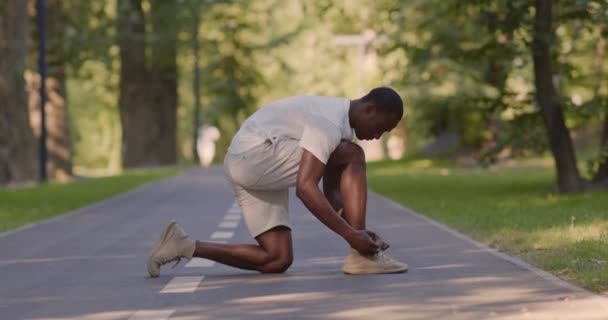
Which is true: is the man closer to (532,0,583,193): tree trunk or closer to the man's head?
the man's head

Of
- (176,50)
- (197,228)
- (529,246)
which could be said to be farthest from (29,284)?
(176,50)

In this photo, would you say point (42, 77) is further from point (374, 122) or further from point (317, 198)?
point (317, 198)

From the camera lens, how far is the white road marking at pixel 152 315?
8195 mm

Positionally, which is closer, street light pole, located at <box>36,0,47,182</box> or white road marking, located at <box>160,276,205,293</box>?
white road marking, located at <box>160,276,205,293</box>

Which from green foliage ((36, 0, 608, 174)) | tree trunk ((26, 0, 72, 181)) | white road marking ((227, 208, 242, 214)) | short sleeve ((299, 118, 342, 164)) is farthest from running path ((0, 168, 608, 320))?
tree trunk ((26, 0, 72, 181))

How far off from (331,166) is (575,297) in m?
2.17

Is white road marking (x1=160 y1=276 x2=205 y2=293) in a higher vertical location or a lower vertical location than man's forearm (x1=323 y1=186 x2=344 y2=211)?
lower

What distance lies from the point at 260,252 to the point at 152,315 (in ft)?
7.36

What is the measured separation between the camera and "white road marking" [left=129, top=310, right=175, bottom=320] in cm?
820

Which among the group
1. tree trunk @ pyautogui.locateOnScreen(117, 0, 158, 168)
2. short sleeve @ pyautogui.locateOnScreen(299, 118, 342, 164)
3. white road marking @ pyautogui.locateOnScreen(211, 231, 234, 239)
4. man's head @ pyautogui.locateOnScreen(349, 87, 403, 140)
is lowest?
tree trunk @ pyautogui.locateOnScreen(117, 0, 158, 168)

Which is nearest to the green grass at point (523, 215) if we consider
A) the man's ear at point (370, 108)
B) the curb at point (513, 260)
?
the curb at point (513, 260)

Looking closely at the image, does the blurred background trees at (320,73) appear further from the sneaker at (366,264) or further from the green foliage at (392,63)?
the sneaker at (366,264)

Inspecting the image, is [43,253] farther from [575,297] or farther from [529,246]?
[575,297]

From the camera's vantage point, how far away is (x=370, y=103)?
32.6 ft
